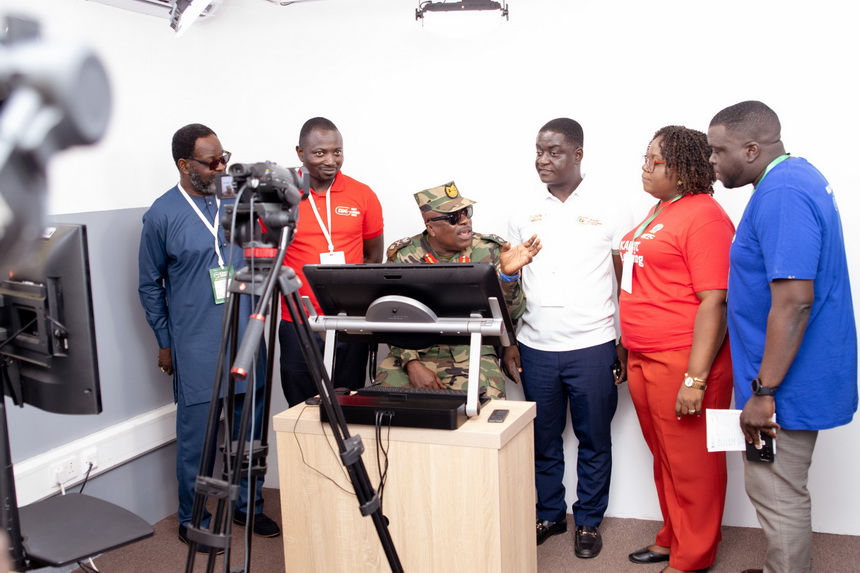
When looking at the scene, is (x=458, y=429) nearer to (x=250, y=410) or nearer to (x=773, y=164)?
(x=250, y=410)

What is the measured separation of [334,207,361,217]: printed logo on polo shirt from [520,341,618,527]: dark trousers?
921 mm

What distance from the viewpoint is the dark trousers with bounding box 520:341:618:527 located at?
3049 millimetres

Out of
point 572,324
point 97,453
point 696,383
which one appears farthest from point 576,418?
point 97,453

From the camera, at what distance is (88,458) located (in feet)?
10.2

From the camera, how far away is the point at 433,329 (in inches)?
83.3

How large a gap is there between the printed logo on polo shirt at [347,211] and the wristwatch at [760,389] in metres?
1.74

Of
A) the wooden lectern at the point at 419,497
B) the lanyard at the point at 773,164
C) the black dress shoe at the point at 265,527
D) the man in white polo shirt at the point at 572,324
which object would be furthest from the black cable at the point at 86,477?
the lanyard at the point at 773,164

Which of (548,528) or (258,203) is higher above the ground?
(258,203)

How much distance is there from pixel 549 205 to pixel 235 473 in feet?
6.20

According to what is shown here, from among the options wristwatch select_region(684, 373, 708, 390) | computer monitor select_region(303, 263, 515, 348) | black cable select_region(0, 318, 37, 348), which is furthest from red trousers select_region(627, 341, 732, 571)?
black cable select_region(0, 318, 37, 348)

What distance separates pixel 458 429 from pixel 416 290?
0.40m

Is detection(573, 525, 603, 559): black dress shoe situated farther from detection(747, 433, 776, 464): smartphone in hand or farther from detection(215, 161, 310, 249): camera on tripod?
detection(215, 161, 310, 249): camera on tripod

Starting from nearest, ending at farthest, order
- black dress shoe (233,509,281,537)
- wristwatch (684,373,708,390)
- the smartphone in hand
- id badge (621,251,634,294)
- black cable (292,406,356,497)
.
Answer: black cable (292,406,356,497) < the smartphone in hand < wristwatch (684,373,708,390) < id badge (621,251,634,294) < black dress shoe (233,509,281,537)

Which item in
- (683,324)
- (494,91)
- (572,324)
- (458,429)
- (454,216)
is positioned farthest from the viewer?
(494,91)
